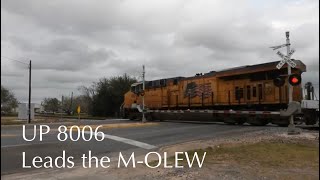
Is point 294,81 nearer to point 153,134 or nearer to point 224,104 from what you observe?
point 153,134

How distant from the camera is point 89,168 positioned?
12.0 meters

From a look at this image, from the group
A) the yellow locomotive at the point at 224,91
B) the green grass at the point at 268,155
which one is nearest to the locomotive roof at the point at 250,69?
the yellow locomotive at the point at 224,91

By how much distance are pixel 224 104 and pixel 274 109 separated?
4.67 meters

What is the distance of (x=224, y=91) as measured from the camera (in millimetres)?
30453

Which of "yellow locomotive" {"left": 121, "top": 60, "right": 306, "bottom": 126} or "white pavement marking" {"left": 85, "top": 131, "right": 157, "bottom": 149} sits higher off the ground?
"yellow locomotive" {"left": 121, "top": 60, "right": 306, "bottom": 126}

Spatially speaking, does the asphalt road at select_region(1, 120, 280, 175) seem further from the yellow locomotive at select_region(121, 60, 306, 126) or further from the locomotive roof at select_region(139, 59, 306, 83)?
the locomotive roof at select_region(139, 59, 306, 83)

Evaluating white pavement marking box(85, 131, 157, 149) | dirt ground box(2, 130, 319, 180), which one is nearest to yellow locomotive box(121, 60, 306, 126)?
white pavement marking box(85, 131, 157, 149)

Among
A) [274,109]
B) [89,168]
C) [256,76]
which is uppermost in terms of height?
[256,76]

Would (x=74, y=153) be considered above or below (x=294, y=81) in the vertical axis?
below

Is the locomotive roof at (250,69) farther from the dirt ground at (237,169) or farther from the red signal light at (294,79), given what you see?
the dirt ground at (237,169)

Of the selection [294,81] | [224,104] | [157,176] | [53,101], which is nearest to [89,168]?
[157,176]

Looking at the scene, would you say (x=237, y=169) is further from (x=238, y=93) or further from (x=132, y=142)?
(x=238, y=93)

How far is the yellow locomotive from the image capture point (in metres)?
26.4

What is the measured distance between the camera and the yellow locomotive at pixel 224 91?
26438mm
